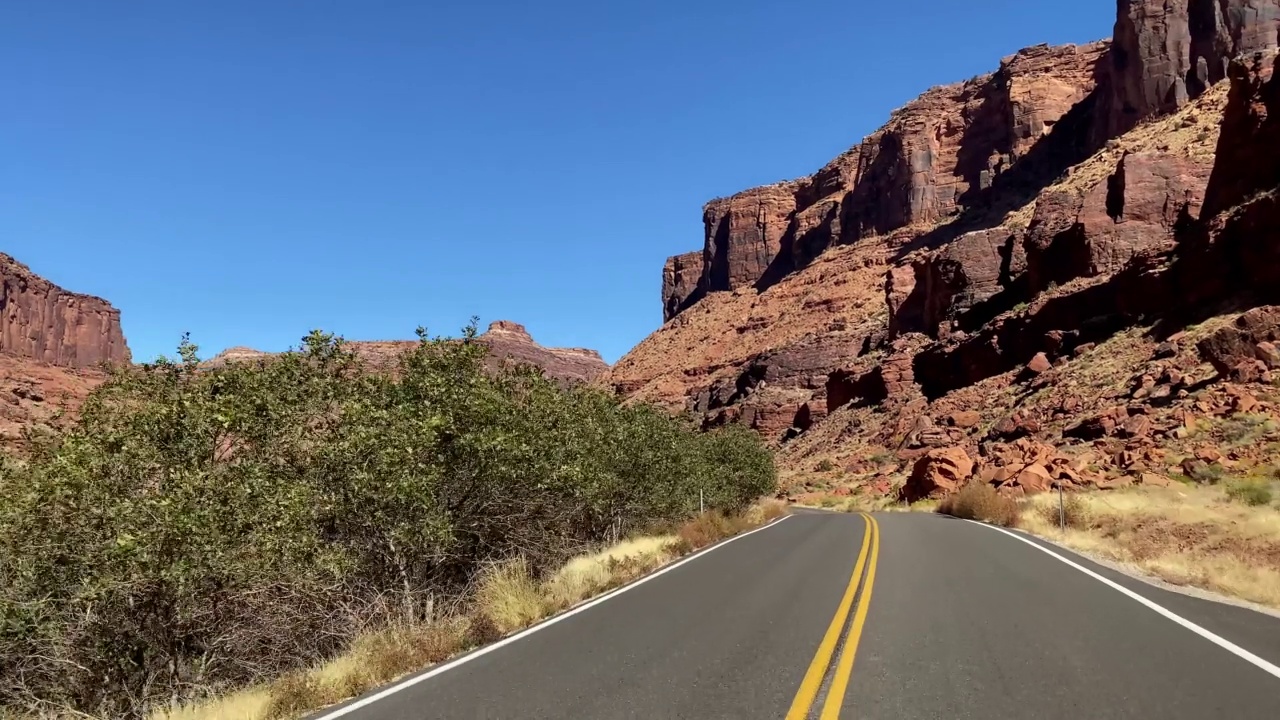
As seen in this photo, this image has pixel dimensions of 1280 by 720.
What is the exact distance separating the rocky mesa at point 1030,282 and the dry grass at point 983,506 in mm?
2571

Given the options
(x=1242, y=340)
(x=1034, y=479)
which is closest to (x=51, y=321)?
(x=1034, y=479)

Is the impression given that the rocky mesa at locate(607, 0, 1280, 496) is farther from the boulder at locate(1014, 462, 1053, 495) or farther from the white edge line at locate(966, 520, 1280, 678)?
the white edge line at locate(966, 520, 1280, 678)

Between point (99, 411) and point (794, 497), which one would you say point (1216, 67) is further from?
point (99, 411)

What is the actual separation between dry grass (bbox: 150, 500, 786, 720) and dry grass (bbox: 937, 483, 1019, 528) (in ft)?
47.1

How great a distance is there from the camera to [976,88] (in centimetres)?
13138

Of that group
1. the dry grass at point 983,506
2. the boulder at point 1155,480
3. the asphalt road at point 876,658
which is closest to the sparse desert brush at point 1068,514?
the dry grass at point 983,506

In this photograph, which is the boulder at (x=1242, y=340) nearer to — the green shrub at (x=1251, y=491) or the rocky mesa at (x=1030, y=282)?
the rocky mesa at (x=1030, y=282)

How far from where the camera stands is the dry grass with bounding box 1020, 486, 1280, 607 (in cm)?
1155

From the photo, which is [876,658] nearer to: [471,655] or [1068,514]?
[471,655]

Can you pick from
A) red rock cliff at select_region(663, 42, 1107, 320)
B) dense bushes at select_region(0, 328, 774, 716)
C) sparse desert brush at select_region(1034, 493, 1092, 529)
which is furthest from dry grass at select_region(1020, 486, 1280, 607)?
red rock cliff at select_region(663, 42, 1107, 320)

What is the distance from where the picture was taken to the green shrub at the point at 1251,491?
20.3m

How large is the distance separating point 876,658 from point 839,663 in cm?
42

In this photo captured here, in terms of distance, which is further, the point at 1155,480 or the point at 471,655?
the point at 1155,480

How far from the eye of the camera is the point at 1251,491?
20.9 m
